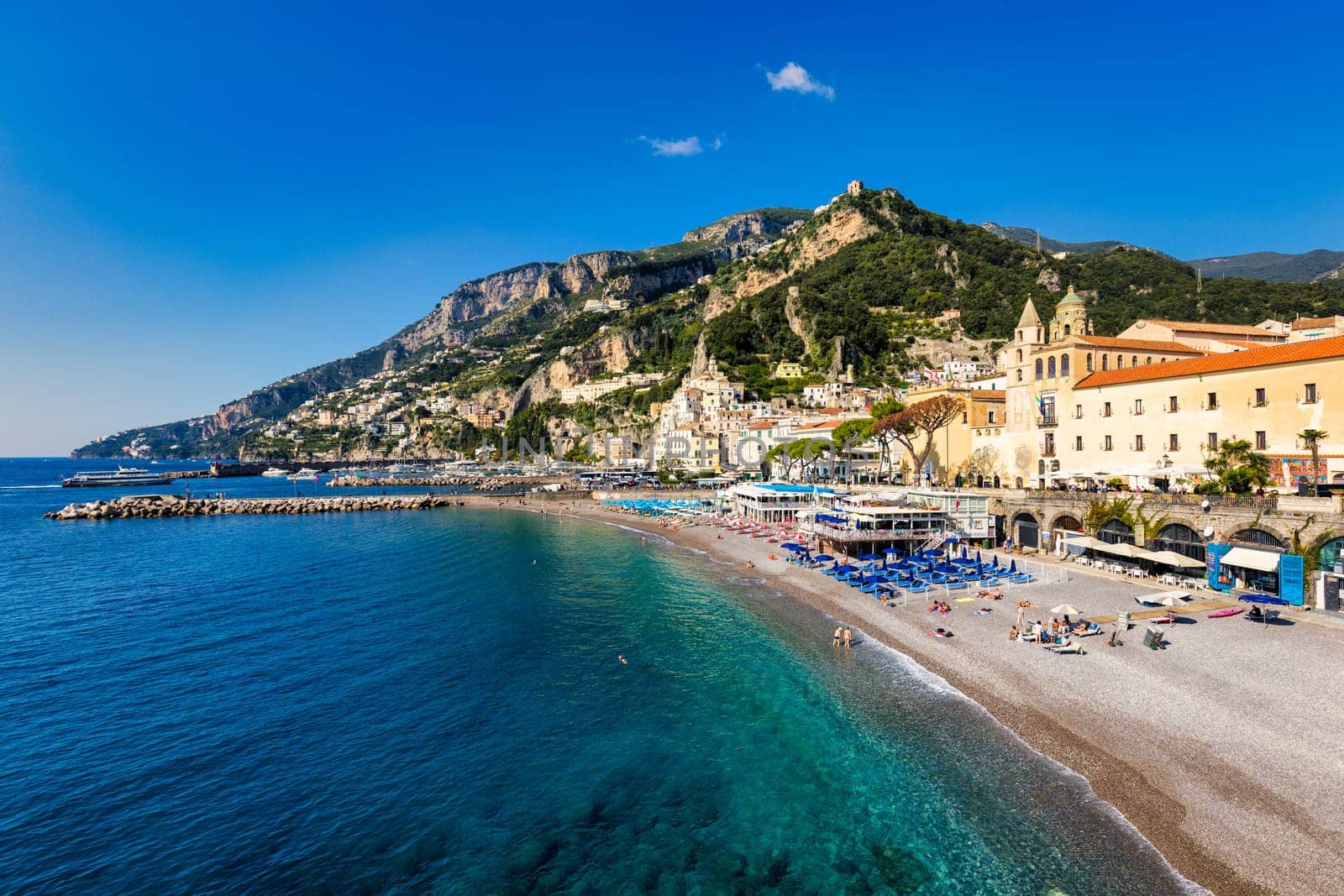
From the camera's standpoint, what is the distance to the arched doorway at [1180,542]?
26250 mm

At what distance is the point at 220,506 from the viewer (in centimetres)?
8000

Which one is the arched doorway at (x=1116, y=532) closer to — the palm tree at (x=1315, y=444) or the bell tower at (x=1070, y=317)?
the palm tree at (x=1315, y=444)

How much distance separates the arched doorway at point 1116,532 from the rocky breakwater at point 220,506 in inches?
2766

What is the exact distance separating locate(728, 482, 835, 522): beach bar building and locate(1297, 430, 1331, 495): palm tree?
2820 cm

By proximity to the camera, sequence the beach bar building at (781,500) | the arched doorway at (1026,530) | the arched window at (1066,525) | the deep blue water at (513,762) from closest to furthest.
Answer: the deep blue water at (513,762), the arched window at (1066,525), the arched doorway at (1026,530), the beach bar building at (781,500)

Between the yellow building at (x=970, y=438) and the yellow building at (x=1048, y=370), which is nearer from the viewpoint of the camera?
the yellow building at (x=1048, y=370)

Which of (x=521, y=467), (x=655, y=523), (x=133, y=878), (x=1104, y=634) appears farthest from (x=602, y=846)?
(x=521, y=467)

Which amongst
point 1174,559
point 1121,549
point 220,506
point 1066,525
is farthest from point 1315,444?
point 220,506

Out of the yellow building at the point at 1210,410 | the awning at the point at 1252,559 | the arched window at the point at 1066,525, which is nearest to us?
the awning at the point at 1252,559

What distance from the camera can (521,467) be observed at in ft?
430

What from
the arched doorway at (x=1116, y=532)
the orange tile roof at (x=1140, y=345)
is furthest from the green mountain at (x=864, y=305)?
the arched doorway at (x=1116, y=532)

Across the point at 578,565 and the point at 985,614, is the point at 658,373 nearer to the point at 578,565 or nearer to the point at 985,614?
the point at 578,565

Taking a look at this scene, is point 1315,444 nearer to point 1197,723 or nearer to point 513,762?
point 1197,723

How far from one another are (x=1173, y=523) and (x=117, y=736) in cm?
3849
